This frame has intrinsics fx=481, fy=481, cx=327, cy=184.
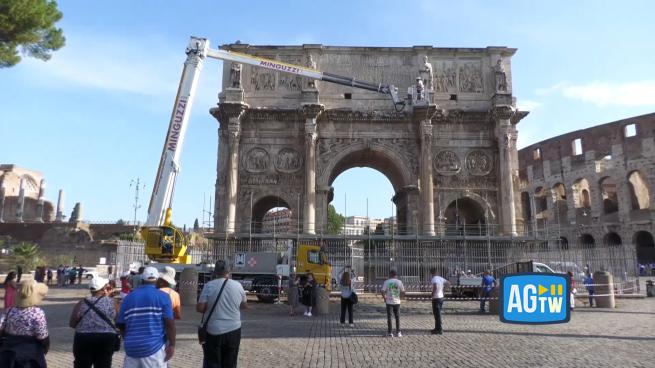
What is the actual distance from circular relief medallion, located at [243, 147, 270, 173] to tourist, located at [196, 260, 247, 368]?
20.2m

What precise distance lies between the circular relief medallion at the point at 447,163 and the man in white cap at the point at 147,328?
22.0m

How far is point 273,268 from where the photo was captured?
18141 millimetres

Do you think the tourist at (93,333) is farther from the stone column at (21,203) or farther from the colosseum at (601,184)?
the stone column at (21,203)

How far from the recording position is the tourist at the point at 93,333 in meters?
4.46

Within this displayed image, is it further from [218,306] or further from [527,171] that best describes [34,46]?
[527,171]

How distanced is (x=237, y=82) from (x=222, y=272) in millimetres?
20979

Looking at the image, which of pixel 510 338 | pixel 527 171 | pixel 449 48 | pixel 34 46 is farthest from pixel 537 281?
pixel 527 171

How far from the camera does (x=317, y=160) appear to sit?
2472 cm

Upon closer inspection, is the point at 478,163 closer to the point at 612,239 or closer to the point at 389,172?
the point at 389,172

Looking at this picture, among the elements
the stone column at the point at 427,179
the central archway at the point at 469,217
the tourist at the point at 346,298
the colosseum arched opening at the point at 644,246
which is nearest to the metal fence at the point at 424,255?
the stone column at the point at 427,179

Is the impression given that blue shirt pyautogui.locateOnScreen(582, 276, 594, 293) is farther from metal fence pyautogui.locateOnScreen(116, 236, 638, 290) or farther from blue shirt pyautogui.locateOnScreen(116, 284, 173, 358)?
blue shirt pyautogui.locateOnScreen(116, 284, 173, 358)

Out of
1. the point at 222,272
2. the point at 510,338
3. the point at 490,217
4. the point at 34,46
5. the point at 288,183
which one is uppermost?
the point at 34,46

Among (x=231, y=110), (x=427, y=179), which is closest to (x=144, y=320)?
(x=427, y=179)

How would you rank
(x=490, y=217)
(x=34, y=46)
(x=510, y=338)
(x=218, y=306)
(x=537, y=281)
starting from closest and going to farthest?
(x=537, y=281) < (x=218, y=306) < (x=510, y=338) < (x=34, y=46) < (x=490, y=217)
